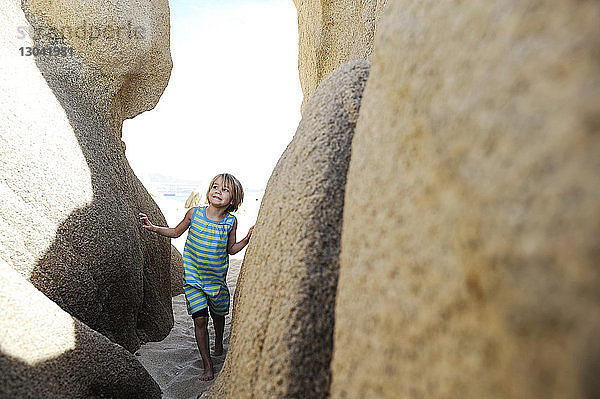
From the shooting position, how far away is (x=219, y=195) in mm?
2375

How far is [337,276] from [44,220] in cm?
141

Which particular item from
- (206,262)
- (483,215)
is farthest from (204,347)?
(483,215)

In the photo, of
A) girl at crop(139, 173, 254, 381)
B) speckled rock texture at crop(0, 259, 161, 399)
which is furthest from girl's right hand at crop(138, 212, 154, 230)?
speckled rock texture at crop(0, 259, 161, 399)

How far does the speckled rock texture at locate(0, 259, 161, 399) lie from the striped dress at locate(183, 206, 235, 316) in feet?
2.20

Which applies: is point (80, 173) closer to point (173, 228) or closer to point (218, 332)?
point (173, 228)

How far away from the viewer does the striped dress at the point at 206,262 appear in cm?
231

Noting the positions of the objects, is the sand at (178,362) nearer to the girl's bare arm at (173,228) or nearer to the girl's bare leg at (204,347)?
the girl's bare leg at (204,347)

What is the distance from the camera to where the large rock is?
6.17 feet

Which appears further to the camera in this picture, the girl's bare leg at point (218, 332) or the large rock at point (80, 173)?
the girl's bare leg at point (218, 332)

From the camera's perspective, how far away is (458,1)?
29.5 inches

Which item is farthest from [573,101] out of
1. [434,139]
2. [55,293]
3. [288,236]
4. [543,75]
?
[55,293]

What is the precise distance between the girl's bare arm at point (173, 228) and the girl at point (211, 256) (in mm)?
79

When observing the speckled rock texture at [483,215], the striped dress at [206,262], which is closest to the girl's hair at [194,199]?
the striped dress at [206,262]

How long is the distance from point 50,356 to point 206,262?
101cm
